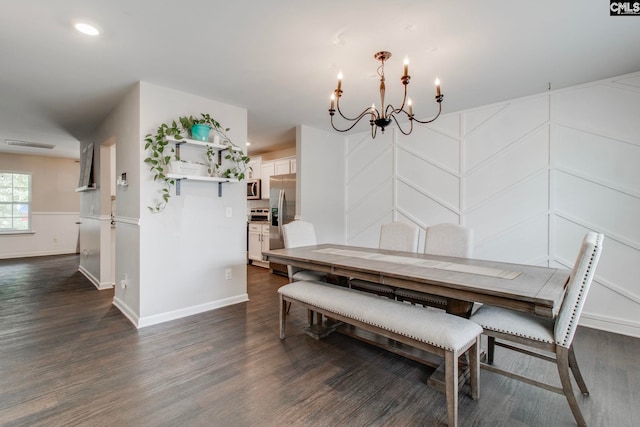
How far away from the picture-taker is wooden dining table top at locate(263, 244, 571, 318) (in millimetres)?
1569

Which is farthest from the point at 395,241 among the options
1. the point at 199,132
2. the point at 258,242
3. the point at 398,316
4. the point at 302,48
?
the point at 258,242

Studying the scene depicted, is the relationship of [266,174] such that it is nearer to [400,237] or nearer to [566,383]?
[400,237]

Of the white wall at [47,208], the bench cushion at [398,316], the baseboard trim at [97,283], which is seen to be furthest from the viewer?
the white wall at [47,208]

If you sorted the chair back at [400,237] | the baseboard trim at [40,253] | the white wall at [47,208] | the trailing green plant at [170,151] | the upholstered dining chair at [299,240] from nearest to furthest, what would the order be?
the trailing green plant at [170,151]
the chair back at [400,237]
the upholstered dining chair at [299,240]
the baseboard trim at [40,253]
the white wall at [47,208]

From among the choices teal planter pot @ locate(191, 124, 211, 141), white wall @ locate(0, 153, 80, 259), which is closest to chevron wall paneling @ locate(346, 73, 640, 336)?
teal planter pot @ locate(191, 124, 211, 141)

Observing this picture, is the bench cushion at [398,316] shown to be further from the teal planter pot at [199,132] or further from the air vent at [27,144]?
the air vent at [27,144]

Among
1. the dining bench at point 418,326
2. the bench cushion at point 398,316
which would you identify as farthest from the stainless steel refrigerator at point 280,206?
the dining bench at point 418,326

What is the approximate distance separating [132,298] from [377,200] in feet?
11.3

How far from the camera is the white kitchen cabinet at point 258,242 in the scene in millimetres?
5730

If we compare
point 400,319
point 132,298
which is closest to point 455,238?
point 400,319

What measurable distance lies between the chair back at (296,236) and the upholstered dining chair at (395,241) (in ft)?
2.40

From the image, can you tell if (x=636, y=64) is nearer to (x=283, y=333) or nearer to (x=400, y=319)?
(x=400, y=319)

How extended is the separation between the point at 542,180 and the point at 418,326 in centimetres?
265

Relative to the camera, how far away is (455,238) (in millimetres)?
2812
